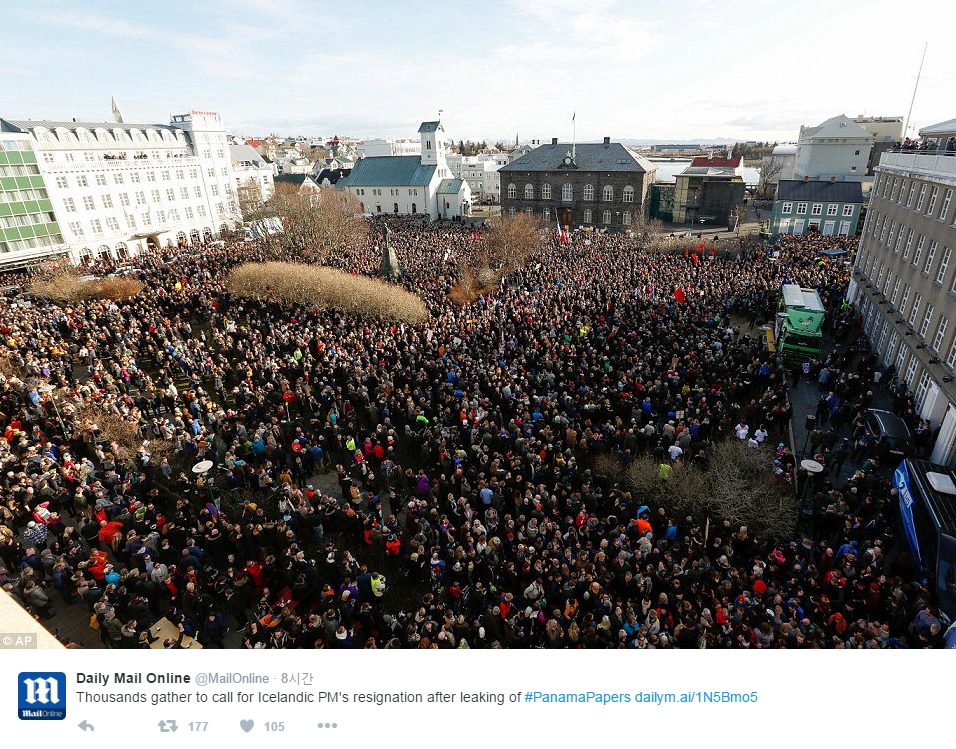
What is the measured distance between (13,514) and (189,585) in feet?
19.9

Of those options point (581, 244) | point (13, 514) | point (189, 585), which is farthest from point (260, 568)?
point (581, 244)

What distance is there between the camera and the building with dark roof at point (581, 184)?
191 feet

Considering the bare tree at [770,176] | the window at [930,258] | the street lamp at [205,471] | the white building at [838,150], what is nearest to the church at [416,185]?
the white building at [838,150]

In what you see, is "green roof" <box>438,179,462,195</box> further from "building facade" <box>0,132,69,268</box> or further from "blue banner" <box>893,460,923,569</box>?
"blue banner" <box>893,460,923,569</box>

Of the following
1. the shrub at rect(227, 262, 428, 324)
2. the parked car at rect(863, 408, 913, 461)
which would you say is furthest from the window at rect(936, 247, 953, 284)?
the shrub at rect(227, 262, 428, 324)

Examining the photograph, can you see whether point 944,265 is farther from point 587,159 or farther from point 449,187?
point 449,187

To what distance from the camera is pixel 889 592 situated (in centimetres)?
989

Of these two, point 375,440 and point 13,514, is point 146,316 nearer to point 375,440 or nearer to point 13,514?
point 13,514

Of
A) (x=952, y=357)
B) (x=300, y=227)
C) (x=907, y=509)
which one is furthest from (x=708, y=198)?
(x=907, y=509)

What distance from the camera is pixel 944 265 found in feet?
58.7

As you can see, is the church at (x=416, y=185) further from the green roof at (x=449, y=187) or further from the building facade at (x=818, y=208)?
the building facade at (x=818, y=208)
